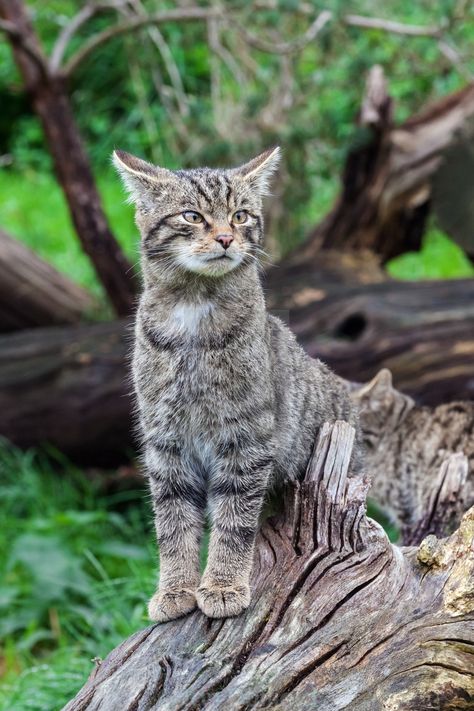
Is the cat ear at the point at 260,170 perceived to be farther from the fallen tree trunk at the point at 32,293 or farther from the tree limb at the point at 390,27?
the fallen tree trunk at the point at 32,293

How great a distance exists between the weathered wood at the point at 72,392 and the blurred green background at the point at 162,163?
21 centimetres

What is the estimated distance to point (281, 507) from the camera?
12.4 ft

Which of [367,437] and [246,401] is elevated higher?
[246,401]

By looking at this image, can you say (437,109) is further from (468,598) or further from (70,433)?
(468,598)

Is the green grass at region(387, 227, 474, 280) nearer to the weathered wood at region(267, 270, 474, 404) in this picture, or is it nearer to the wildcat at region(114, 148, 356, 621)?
the weathered wood at region(267, 270, 474, 404)

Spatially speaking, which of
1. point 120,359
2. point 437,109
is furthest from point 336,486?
point 437,109

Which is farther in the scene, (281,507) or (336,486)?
(281,507)

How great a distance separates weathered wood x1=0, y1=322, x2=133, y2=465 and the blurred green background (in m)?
0.21

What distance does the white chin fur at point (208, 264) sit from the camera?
11.3 feet

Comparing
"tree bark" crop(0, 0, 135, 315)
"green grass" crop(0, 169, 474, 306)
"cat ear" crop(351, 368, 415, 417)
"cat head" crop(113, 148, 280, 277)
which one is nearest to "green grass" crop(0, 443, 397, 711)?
"cat ear" crop(351, 368, 415, 417)

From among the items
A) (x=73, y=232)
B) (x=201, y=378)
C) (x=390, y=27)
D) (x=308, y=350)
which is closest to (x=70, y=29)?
(x=390, y=27)

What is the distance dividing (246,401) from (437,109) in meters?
4.09

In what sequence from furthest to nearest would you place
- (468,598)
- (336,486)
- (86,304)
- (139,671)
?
(86,304) < (336,486) < (139,671) < (468,598)

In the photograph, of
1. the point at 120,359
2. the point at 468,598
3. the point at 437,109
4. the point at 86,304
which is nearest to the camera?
the point at 468,598
